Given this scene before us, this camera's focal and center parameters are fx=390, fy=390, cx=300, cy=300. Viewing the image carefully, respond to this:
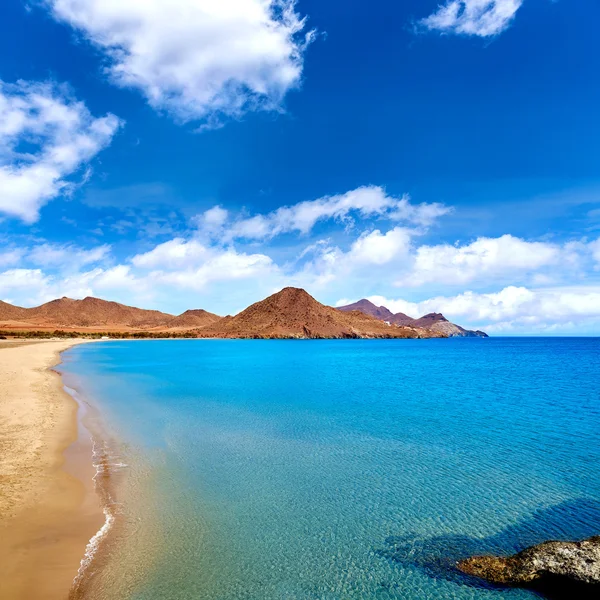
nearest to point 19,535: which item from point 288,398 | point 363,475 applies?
point 363,475

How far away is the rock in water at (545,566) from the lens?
6418 mm

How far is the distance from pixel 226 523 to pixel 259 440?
22.5 ft

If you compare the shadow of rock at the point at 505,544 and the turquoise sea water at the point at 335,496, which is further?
the turquoise sea water at the point at 335,496

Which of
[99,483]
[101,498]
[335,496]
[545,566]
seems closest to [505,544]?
[545,566]

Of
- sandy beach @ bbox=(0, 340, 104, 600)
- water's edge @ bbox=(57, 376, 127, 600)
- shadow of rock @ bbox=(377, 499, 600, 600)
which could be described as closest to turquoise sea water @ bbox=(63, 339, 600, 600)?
shadow of rock @ bbox=(377, 499, 600, 600)

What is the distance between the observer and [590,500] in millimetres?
10320

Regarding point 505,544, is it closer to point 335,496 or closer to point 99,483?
point 335,496

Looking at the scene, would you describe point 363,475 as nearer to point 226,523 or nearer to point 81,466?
point 226,523

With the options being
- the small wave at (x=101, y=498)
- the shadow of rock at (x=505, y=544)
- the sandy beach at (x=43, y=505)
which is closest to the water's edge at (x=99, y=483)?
the small wave at (x=101, y=498)

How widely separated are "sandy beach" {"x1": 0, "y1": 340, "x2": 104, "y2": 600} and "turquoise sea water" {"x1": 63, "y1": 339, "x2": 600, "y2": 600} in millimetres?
762

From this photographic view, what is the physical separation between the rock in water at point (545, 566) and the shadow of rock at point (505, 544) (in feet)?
0.35

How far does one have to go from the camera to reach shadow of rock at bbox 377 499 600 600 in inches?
260

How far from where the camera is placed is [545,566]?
266 inches

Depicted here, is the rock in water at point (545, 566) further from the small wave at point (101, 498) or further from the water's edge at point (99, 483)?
the small wave at point (101, 498)
